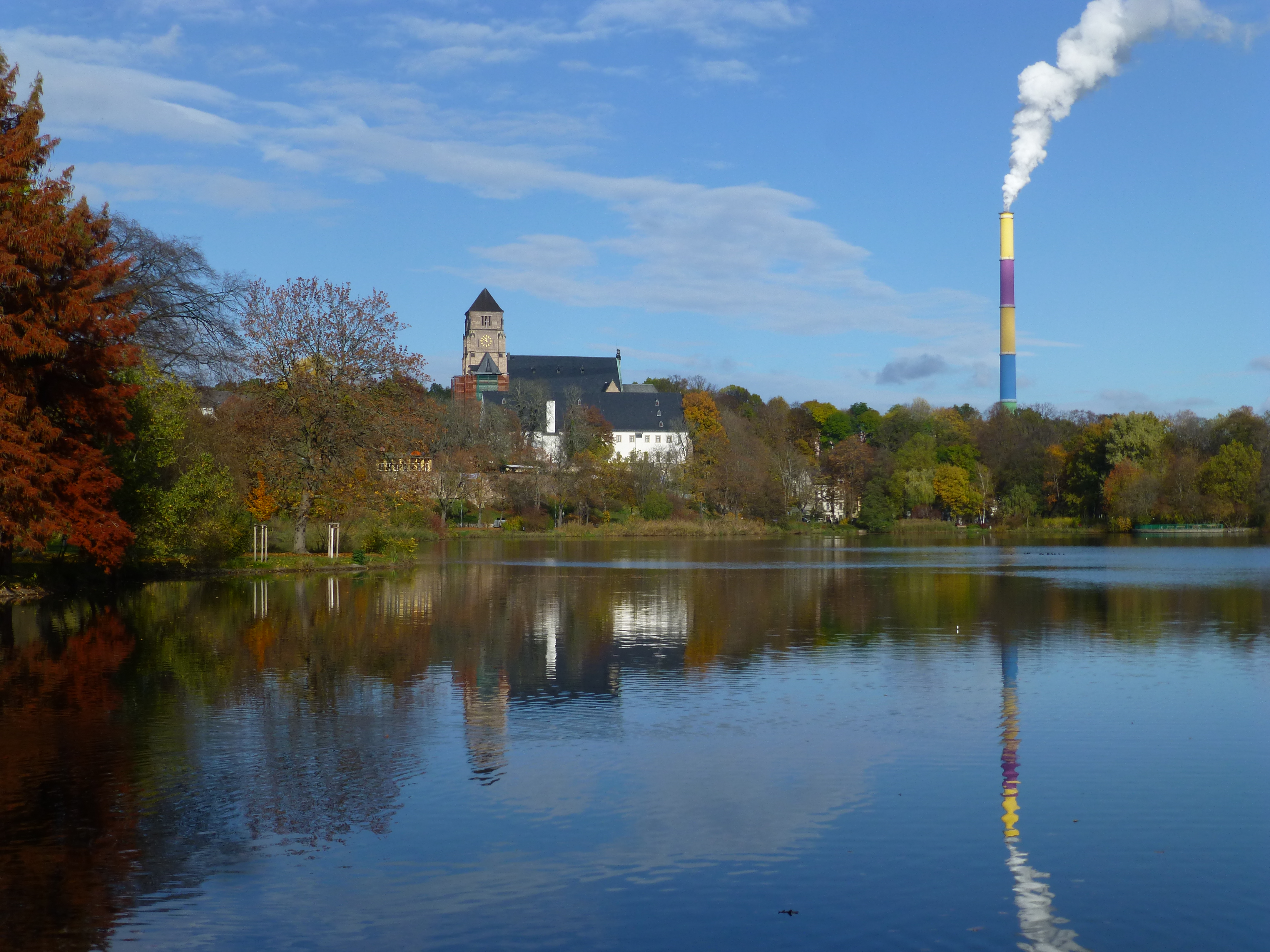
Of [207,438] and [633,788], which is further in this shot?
[207,438]

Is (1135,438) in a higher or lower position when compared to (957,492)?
higher

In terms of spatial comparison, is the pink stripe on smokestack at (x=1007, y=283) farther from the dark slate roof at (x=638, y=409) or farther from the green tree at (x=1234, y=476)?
the dark slate roof at (x=638, y=409)

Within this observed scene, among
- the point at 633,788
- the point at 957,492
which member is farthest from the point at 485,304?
the point at 633,788

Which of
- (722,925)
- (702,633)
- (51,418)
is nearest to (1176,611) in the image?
(702,633)

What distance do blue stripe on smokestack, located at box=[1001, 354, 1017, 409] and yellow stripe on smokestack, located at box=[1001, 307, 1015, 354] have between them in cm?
61

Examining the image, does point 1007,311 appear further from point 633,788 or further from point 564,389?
point 633,788

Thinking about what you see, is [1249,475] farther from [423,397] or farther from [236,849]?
[236,849]

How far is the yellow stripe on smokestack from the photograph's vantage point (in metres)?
89.6

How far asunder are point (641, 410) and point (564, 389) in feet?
51.8

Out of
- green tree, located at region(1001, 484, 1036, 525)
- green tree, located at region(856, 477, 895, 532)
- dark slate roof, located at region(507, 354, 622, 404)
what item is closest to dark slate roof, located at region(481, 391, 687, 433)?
dark slate roof, located at region(507, 354, 622, 404)

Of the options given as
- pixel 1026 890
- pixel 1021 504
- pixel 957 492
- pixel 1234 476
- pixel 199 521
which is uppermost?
pixel 1234 476

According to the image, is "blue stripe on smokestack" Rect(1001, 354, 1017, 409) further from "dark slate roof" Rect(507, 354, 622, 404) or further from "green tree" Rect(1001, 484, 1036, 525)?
"dark slate roof" Rect(507, 354, 622, 404)

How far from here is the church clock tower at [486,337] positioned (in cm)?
17075

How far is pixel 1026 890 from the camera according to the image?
6.62 m
